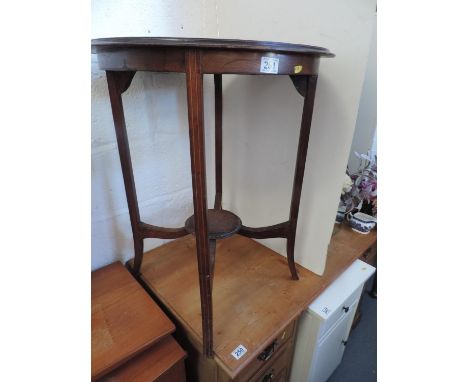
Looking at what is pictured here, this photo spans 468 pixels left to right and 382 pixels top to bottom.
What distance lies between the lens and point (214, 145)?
1224 millimetres

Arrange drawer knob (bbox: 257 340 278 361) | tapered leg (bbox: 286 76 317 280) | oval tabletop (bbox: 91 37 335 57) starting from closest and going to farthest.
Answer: oval tabletop (bbox: 91 37 335 57), tapered leg (bbox: 286 76 317 280), drawer knob (bbox: 257 340 278 361)

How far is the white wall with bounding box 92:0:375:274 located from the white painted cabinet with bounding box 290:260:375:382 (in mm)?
122

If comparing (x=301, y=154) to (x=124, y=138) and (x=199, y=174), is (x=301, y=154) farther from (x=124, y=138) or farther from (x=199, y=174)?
(x=124, y=138)

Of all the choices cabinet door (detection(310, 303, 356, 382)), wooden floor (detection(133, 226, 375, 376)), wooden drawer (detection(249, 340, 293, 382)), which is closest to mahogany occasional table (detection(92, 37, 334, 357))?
wooden floor (detection(133, 226, 375, 376))

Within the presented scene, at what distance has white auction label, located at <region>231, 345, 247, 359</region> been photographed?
0.74m

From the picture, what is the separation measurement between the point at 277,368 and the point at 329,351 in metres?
0.26

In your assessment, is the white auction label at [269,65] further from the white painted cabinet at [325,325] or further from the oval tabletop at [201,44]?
the white painted cabinet at [325,325]

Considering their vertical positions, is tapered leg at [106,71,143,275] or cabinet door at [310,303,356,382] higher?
tapered leg at [106,71,143,275]

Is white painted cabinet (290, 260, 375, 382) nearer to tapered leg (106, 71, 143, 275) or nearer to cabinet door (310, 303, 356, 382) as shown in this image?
cabinet door (310, 303, 356, 382)

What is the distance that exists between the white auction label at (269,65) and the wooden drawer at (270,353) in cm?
74

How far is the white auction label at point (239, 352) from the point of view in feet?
2.43
